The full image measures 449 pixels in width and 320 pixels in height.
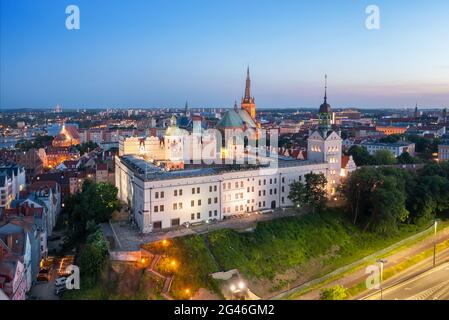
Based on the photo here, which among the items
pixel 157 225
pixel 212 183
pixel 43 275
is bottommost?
pixel 43 275

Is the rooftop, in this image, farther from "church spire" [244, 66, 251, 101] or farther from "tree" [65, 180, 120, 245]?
"church spire" [244, 66, 251, 101]

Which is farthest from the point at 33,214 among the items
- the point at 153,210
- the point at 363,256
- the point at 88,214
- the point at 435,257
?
the point at 435,257

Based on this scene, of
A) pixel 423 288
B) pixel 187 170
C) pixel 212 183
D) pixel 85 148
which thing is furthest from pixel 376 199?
pixel 85 148

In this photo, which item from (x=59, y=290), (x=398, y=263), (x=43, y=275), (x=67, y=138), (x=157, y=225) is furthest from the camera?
(x=67, y=138)

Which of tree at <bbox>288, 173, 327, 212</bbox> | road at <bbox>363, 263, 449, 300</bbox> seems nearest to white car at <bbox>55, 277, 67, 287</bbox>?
road at <bbox>363, 263, 449, 300</bbox>

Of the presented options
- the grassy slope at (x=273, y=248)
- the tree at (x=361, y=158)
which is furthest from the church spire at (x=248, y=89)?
the grassy slope at (x=273, y=248)

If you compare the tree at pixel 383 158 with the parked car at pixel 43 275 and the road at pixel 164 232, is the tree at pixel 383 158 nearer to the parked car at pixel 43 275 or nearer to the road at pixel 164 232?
the road at pixel 164 232

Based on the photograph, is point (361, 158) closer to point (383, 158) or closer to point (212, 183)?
point (383, 158)

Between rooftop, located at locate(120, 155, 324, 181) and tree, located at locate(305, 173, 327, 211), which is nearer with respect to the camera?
rooftop, located at locate(120, 155, 324, 181)

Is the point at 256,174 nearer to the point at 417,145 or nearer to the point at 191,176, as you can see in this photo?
the point at 191,176
